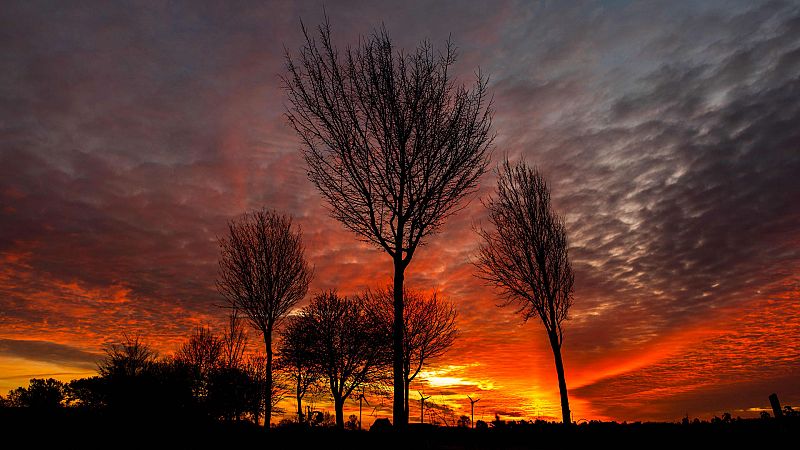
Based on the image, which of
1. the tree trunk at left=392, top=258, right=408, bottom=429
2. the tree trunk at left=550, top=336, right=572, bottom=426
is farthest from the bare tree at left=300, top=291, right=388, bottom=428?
the tree trunk at left=392, top=258, right=408, bottom=429

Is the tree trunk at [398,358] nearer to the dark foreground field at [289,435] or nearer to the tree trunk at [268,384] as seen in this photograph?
the dark foreground field at [289,435]

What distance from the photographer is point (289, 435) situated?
51.4ft

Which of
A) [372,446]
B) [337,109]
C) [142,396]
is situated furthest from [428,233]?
[142,396]

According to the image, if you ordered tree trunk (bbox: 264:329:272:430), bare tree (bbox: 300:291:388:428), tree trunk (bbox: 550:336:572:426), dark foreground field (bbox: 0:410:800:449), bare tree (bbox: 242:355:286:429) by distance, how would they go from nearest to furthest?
1. dark foreground field (bbox: 0:410:800:449)
2. tree trunk (bbox: 550:336:572:426)
3. tree trunk (bbox: 264:329:272:430)
4. bare tree (bbox: 300:291:388:428)
5. bare tree (bbox: 242:355:286:429)

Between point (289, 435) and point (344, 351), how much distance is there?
17.0m

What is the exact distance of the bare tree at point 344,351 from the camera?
105 ft

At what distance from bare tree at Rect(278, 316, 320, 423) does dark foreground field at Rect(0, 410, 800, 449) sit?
625 inches

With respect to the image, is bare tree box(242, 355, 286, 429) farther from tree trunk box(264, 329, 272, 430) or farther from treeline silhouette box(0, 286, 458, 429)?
tree trunk box(264, 329, 272, 430)

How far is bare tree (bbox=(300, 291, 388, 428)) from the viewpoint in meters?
32.0

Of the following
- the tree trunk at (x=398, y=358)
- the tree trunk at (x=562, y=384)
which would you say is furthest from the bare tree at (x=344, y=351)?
the tree trunk at (x=398, y=358)

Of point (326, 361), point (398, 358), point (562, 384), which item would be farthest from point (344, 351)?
point (398, 358)

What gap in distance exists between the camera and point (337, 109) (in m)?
13.8

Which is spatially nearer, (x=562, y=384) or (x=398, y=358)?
(x=398, y=358)

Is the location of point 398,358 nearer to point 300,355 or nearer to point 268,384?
point 268,384
